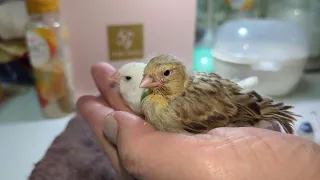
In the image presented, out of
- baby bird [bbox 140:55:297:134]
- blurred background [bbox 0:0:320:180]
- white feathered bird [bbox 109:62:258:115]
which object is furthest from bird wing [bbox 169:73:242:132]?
blurred background [bbox 0:0:320:180]

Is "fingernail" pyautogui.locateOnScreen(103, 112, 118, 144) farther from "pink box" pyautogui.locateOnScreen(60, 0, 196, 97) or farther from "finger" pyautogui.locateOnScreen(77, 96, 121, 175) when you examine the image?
"pink box" pyautogui.locateOnScreen(60, 0, 196, 97)

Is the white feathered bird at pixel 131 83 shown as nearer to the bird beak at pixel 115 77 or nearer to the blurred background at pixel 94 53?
the bird beak at pixel 115 77

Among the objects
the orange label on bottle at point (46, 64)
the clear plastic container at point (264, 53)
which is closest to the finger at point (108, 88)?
the orange label on bottle at point (46, 64)

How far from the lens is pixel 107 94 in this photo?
2.31 ft

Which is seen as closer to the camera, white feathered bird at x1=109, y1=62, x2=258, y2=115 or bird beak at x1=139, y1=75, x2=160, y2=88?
bird beak at x1=139, y1=75, x2=160, y2=88

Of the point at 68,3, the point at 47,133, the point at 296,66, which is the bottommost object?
the point at 47,133

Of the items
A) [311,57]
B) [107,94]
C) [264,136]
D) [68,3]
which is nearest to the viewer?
[264,136]

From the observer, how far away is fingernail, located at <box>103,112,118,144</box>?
561mm

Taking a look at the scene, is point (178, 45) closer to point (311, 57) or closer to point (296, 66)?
point (296, 66)

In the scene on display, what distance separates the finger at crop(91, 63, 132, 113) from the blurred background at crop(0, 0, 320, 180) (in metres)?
0.13

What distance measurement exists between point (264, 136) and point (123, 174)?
0.22 m

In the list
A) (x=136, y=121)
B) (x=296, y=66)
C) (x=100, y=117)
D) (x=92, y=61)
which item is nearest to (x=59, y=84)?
(x=92, y=61)

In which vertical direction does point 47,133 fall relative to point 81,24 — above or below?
below

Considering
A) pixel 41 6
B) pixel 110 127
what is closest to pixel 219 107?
pixel 110 127
